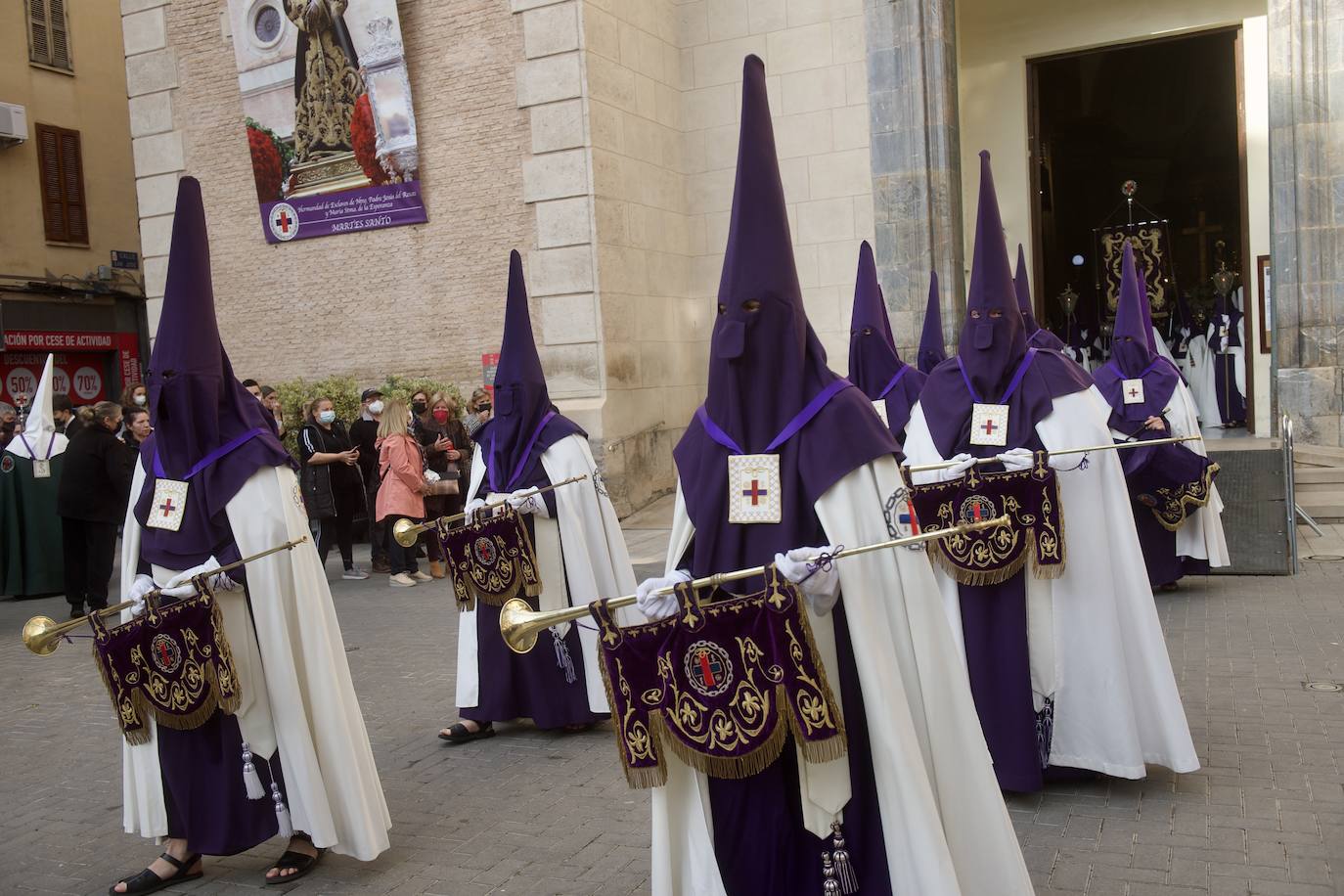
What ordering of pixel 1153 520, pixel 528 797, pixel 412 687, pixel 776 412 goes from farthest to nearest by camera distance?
pixel 1153 520, pixel 412 687, pixel 528 797, pixel 776 412

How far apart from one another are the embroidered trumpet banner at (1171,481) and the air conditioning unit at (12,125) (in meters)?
21.2

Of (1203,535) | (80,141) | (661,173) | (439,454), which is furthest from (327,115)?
(1203,535)

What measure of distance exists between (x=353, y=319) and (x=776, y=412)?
14129 mm

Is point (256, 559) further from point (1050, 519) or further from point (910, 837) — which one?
point (1050, 519)

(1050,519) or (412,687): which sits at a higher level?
(1050,519)

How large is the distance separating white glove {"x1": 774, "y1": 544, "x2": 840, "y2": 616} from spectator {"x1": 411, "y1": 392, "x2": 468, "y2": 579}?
357 inches

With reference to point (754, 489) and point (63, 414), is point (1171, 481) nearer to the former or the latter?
point (754, 489)

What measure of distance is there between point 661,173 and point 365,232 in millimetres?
4164

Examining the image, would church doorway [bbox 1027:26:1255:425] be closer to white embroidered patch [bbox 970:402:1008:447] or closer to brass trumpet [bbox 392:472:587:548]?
brass trumpet [bbox 392:472:587:548]

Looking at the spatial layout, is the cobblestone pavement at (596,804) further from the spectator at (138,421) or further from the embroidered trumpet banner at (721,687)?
the spectator at (138,421)

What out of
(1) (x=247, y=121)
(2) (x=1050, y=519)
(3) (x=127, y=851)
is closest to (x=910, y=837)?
(2) (x=1050, y=519)

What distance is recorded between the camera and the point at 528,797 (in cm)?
552

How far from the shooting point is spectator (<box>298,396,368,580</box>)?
38.3 ft

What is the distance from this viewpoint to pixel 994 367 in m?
5.43
